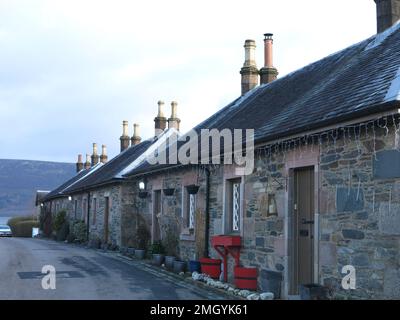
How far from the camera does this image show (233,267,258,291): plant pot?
395 inches

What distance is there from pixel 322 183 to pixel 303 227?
3.64 feet

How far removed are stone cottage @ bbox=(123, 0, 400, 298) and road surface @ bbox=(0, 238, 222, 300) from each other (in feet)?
4.67

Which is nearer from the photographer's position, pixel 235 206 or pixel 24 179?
pixel 235 206

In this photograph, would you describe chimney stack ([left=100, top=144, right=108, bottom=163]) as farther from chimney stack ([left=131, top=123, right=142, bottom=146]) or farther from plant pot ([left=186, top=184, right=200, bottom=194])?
plant pot ([left=186, top=184, right=200, bottom=194])

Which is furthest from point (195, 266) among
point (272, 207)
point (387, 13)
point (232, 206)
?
point (387, 13)

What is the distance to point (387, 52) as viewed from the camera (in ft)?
32.0

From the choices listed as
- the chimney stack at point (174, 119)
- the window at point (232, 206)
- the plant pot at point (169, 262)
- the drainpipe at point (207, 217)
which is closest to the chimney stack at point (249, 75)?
the drainpipe at point (207, 217)

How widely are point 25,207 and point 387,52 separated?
11480 centimetres

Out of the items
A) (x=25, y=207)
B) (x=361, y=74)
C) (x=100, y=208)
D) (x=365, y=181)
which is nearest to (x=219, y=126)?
(x=361, y=74)

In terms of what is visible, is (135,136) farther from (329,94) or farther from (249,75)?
(329,94)

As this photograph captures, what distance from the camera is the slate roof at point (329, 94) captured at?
784cm

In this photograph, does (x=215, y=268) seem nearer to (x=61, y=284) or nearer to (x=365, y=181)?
(x=61, y=284)

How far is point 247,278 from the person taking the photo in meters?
10.0

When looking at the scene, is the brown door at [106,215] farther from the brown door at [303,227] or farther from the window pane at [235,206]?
the brown door at [303,227]
